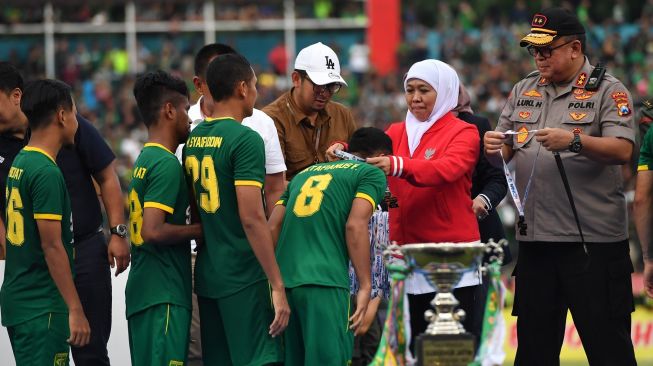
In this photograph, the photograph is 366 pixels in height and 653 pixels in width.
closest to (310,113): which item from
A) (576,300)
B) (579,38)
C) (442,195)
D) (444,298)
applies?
(442,195)

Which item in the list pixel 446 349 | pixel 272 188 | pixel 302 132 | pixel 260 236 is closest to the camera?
pixel 446 349

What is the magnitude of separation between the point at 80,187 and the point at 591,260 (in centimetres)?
285

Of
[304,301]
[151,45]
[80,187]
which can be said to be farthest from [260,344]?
[151,45]

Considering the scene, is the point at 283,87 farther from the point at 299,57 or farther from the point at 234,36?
the point at 299,57

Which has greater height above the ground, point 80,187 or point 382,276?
point 80,187

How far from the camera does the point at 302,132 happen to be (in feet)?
25.3

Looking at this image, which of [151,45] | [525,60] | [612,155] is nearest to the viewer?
[612,155]

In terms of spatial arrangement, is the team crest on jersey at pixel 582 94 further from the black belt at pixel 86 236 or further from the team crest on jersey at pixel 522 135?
the black belt at pixel 86 236

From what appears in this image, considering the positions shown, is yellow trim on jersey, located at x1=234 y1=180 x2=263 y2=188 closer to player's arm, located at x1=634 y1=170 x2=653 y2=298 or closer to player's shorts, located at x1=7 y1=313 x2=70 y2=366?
player's shorts, located at x1=7 y1=313 x2=70 y2=366

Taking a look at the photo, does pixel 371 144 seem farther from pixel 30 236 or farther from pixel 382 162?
pixel 30 236

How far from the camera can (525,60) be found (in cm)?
2641

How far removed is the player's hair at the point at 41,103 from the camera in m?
6.57

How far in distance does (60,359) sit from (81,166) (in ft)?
3.93

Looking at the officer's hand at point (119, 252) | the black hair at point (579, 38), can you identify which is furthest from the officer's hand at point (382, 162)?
the officer's hand at point (119, 252)
